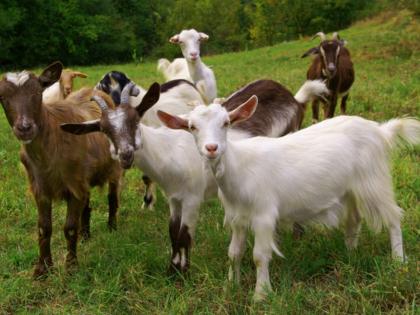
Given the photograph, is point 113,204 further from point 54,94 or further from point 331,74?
point 331,74

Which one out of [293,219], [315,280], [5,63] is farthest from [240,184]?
[5,63]

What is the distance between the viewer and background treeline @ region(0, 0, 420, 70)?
32.4 m

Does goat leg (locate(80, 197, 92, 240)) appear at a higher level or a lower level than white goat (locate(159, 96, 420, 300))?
lower

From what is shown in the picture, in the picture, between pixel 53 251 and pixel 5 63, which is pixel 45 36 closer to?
pixel 5 63

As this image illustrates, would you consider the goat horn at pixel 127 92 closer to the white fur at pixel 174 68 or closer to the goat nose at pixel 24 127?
the goat nose at pixel 24 127

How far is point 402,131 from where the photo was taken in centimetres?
419

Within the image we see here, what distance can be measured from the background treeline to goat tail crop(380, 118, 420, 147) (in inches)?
556

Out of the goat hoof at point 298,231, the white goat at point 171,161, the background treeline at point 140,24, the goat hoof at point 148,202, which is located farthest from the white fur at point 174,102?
the background treeline at point 140,24

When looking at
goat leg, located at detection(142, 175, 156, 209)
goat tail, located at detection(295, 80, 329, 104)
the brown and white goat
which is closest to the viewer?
goat tail, located at detection(295, 80, 329, 104)

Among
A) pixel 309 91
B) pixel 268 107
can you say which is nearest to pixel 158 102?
pixel 268 107

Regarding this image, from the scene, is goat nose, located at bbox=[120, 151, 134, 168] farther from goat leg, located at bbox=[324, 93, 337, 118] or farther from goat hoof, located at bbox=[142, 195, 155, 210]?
goat leg, located at bbox=[324, 93, 337, 118]

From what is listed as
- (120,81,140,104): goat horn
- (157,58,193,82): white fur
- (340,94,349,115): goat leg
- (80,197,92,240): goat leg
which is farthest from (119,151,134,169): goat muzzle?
(340,94,349,115): goat leg

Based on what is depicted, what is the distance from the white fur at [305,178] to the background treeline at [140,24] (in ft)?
47.2

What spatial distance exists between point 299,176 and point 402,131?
0.95 meters
